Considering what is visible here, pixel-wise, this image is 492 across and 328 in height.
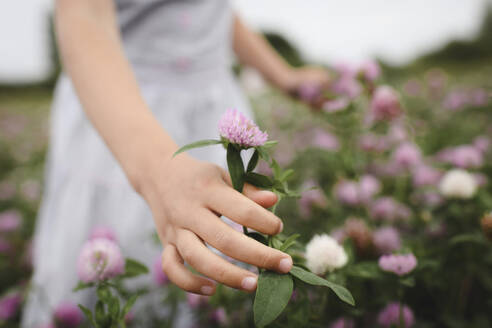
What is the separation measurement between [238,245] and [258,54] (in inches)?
44.0

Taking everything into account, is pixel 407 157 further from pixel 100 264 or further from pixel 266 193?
pixel 100 264

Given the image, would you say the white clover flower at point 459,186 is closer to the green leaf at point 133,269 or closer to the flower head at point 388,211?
the flower head at point 388,211

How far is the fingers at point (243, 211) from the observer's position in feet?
1.19

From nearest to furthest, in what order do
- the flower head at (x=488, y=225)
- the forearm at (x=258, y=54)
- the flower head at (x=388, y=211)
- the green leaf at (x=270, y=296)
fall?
the green leaf at (x=270, y=296) → the flower head at (x=488, y=225) → the flower head at (x=388, y=211) → the forearm at (x=258, y=54)

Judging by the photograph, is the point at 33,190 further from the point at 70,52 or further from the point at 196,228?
the point at 196,228

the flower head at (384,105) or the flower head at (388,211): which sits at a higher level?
the flower head at (384,105)

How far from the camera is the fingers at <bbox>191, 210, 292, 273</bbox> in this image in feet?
1.16

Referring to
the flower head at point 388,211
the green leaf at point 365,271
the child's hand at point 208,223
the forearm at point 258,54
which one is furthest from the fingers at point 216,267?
the forearm at point 258,54

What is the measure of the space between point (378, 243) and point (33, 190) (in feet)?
5.98

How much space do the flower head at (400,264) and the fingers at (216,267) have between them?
0.26 metres

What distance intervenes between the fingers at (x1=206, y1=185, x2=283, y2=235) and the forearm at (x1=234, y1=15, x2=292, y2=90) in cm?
99

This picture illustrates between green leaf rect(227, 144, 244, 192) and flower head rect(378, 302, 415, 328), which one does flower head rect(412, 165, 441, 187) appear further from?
green leaf rect(227, 144, 244, 192)

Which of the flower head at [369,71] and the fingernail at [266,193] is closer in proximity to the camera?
the fingernail at [266,193]

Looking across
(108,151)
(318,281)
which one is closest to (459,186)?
(318,281)
